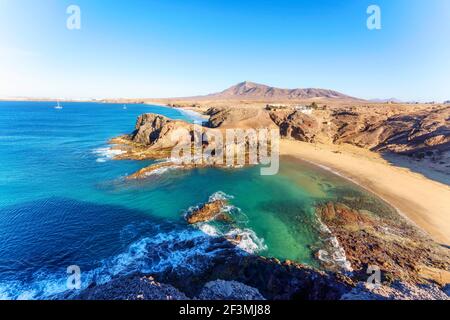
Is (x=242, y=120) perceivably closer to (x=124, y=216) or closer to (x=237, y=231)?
(x=237, y=231)

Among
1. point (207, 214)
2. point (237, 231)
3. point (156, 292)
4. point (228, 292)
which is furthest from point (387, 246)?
point (156, 292)

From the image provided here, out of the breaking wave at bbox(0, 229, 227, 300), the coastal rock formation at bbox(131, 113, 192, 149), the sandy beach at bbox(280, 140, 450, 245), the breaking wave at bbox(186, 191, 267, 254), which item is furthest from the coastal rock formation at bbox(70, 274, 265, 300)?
the coastal rock formation at bbox(131, 113, 192, 149)

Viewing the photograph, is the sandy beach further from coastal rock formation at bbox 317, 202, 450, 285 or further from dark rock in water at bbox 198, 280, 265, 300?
dark rock in water at bbox 198, 280, 265, 300

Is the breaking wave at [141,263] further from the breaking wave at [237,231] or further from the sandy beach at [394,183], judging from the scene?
the sandy beach at [394,183]

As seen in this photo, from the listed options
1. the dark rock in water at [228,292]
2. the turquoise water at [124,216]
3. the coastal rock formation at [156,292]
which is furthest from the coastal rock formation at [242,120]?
the coastal rock formation at [156,292]

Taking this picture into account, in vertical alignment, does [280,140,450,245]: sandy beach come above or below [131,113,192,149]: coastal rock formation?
below

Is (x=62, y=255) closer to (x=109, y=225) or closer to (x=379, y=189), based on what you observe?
(x=109, y=225)
